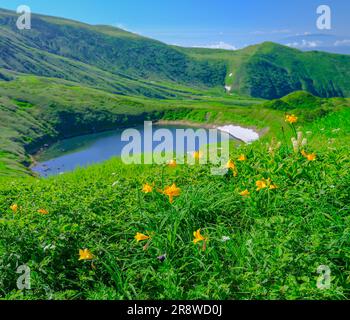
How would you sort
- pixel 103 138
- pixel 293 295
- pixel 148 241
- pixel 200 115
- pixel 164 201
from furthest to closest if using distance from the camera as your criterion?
pixel 200 115, pixel 103 138, pixel 164 201, pixel 148 241, pixel 293 295

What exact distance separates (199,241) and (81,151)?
338ft

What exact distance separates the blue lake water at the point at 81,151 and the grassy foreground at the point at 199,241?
63.1 meters

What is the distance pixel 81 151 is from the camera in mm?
107750

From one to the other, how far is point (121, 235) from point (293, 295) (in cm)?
380

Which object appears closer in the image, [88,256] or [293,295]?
[293,295]

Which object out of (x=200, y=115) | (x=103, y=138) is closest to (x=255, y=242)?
(x=103, y=138)

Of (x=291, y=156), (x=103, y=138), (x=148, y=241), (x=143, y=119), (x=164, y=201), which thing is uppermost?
(x=143, y=119)

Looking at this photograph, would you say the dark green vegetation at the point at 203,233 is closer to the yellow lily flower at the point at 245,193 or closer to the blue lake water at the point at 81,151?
the yellow lily flower at the point at 245,193

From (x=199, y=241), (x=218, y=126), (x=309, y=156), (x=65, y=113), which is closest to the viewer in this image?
(x=199, y=241)

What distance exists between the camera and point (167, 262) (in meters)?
7.20

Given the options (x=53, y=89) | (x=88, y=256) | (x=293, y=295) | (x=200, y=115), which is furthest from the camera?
(x=53, y=89)

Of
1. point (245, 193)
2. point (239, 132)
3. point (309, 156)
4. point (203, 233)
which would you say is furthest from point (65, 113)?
point (203, 233)

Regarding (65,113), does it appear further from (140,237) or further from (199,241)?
(199,241)

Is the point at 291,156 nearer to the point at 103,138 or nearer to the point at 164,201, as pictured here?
the point at 164,201
